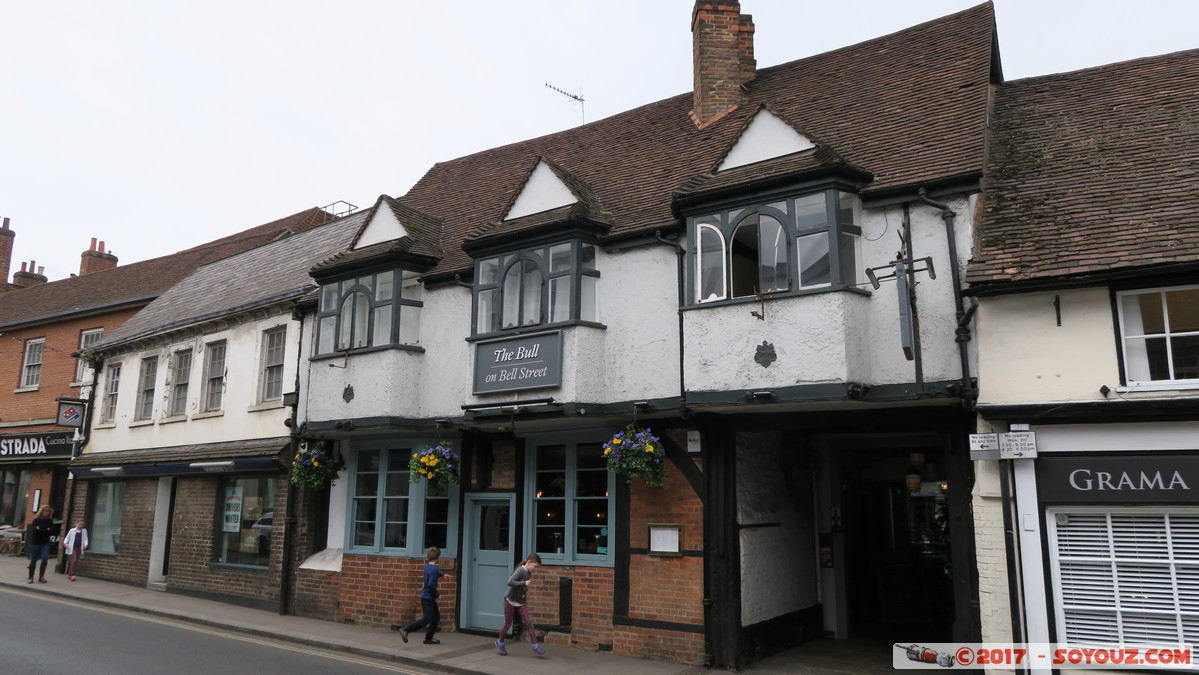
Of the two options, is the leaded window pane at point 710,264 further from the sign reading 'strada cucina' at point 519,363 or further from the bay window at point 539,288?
the sign reading 'strada cucina' at point 519,363

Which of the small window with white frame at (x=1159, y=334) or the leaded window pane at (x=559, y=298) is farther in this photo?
the leaded window pane at (x=559, y=298)

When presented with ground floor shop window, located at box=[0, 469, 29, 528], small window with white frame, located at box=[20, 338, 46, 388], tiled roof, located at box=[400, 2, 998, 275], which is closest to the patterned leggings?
tiled roof, located at box=[400, 2, 998, 275]

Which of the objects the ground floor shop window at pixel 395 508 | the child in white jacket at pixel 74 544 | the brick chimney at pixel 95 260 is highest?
the brick chimney at pixel 95 260


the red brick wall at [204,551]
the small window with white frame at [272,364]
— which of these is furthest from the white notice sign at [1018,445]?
the small window with white frame at [272,364]

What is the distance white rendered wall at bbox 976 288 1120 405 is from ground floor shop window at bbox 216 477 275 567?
1286 cm

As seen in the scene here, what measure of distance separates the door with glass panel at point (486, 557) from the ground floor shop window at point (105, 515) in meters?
11.0

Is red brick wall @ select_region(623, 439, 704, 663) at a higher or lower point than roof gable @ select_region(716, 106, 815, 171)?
lower

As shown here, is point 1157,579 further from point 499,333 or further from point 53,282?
point 53,282

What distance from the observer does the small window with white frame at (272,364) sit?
16219 millimetres

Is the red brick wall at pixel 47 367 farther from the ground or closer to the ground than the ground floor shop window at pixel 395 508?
farther from the ground

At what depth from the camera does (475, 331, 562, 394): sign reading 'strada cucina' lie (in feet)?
37.2

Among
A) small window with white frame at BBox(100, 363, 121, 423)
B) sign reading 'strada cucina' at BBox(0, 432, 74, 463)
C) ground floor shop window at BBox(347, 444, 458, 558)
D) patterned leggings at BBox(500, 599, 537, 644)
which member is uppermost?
small window with white frame at BBox(100, 363, 121, 423)

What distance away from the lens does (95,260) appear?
3316 cm

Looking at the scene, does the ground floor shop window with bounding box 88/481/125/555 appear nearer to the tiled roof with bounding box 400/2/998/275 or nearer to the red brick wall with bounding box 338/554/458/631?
the red brick wall with bounding box 338/554/458/631
